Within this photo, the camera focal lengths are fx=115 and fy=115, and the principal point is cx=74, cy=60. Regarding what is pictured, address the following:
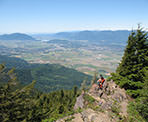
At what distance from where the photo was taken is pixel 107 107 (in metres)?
17.5

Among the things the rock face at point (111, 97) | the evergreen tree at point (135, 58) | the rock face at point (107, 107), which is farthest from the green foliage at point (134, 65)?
the rock face at point (107, 107)

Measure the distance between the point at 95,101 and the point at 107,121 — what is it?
699 centimetres

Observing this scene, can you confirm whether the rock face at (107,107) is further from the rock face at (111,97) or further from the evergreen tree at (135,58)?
the evergreen tree at (135,58)

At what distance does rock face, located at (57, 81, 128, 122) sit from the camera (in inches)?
584

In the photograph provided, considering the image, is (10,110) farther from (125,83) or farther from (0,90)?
(125,83)

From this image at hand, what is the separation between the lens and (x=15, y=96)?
58.4 ft

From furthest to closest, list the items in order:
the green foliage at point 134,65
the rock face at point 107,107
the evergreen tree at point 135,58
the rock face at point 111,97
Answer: the evergreen tree at point 135,58 < the green foliage at point 134,65 < the rock face at point 111,97 < the rock face at point 107,107

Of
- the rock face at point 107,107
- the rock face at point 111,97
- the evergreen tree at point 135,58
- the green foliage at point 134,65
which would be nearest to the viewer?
the rock face at point 107,107

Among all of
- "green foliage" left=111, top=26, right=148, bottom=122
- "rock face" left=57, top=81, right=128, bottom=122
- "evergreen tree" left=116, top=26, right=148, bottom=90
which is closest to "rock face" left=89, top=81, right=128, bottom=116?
"rock face" left=57, top=81, right=128, bottom=122

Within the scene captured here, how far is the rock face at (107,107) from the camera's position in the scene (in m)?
14.8

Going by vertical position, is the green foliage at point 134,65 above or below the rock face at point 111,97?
above

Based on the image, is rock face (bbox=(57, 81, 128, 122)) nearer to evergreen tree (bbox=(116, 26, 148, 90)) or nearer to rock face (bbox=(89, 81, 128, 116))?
rock face (bbox=(89, 81, 128, 116))

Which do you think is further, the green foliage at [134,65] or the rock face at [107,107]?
the green foliage at [134,65]

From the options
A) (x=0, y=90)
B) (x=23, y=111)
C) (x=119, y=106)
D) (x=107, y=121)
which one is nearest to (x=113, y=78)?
(x=119, y=106)
